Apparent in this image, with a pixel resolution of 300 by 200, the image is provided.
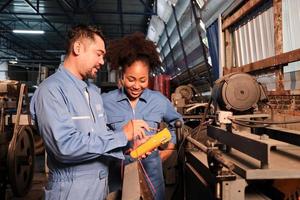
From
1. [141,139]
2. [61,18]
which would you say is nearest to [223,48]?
[141,139]

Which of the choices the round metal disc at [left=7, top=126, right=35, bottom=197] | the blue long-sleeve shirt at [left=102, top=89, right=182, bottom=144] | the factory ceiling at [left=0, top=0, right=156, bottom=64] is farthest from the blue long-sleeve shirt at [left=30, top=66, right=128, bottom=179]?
the factory ceiling at [left=0, top=0, right=156, bottom=64]

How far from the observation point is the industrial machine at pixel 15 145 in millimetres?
2797

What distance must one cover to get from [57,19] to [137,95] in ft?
24.4

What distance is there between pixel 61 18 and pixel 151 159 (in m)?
7.46

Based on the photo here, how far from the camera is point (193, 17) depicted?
11.8ft

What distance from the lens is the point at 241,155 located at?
109cm

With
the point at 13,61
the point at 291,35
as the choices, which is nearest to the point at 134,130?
the point at 291,35

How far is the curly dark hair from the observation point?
1.53 metres

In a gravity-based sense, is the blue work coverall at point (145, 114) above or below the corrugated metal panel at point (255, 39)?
below

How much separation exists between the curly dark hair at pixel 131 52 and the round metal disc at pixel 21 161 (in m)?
1.68

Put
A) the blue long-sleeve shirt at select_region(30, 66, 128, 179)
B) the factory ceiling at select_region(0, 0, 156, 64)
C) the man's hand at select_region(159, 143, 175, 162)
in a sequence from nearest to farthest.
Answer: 1. the blue long-sleeve shirt at select_region(30, 66, 128, 179)
2. the man's hand at select_region(159, 143, 175, 162)
3. the factory ceiling at select_region(0, 0, 156, 64)

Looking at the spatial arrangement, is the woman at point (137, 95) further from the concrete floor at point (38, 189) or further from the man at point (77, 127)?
the concrete floor at point (38, 189)

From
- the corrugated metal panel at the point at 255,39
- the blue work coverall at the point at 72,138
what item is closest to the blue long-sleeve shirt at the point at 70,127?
the blue work coverall at the point at 72,138

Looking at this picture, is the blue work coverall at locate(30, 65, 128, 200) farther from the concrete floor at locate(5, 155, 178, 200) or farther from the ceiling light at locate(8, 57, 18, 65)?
the ceiling light at locate(8, 57, 18, 65)
